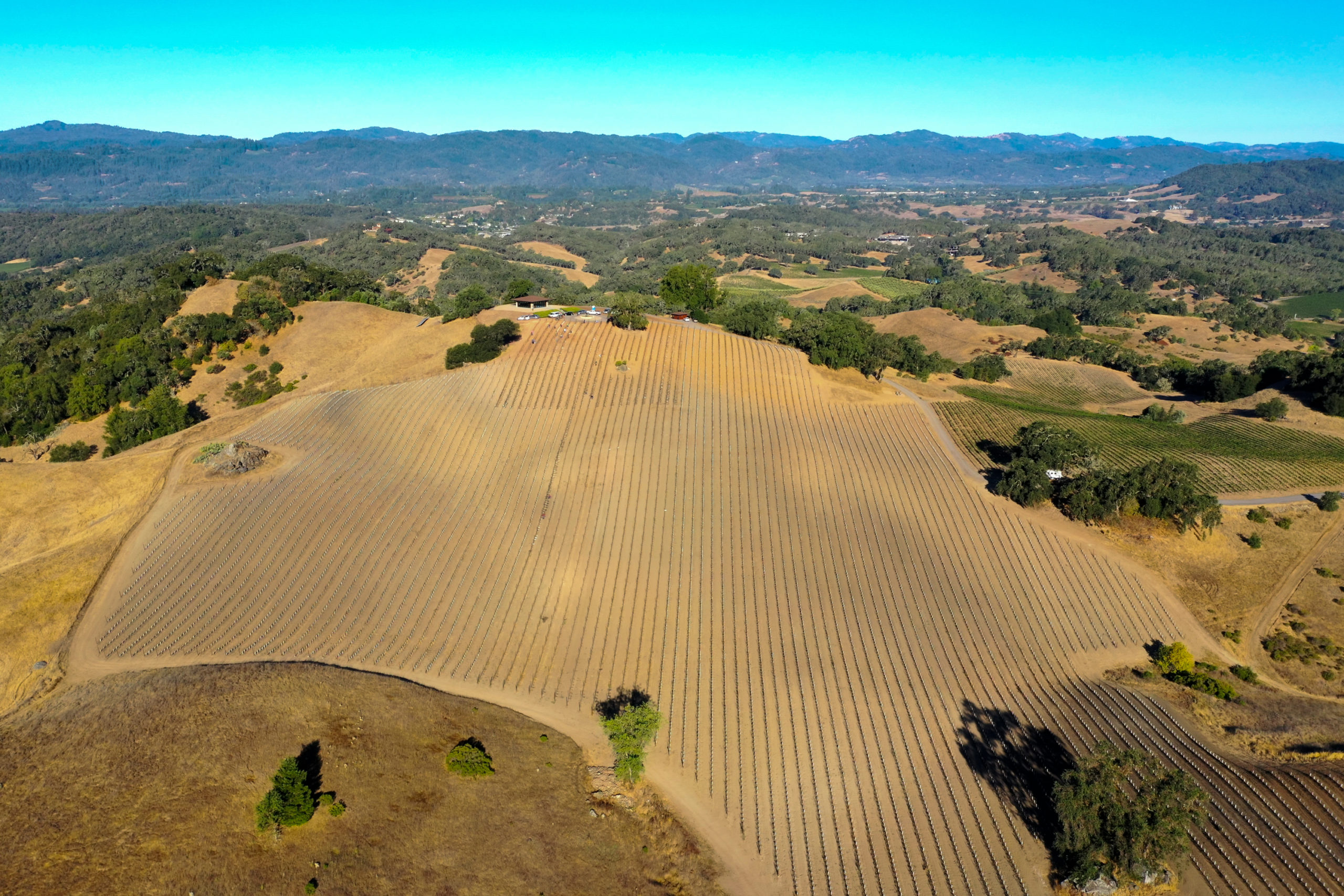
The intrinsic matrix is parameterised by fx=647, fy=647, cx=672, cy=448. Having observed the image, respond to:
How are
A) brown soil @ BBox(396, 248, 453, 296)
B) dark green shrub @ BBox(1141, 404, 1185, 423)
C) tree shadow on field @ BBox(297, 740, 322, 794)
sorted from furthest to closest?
brown soil @ BBox(396, 248, 453, 296) → dark green shrub @ BBox(1141, 404, 1185, 423) → tree shadow on field @ BBox(297, 740, 322, 794)

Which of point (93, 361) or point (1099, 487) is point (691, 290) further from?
point (93, 361)

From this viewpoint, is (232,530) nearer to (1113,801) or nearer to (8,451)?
(8,451)

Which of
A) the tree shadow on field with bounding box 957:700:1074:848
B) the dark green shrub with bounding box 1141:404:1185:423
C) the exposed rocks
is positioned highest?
the exposed rocks

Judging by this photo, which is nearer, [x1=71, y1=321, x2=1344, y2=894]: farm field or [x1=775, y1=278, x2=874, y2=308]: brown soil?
[x1=71, y1=321, x2=1344, y2=894]: farm field

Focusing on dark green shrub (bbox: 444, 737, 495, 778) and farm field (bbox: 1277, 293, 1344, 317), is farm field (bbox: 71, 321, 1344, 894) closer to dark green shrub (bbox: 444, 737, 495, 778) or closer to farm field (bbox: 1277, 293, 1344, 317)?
dark green shrub (bbox: 444, 737, 495, 778)

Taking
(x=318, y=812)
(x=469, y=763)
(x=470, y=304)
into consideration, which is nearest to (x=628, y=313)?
(x=470, y=304)

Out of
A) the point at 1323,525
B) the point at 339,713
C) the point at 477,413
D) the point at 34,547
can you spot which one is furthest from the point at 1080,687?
the point at 34,547

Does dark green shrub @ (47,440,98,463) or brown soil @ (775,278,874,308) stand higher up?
brown soil @ (775,278,874,308)

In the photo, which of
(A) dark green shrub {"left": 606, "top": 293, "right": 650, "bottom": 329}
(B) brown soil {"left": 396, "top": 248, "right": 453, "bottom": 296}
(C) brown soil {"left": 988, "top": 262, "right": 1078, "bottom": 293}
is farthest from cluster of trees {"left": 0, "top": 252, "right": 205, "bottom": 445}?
(C) brown soil {"left": 988, "top": 262, "right": 1078, "bottom": 293}
